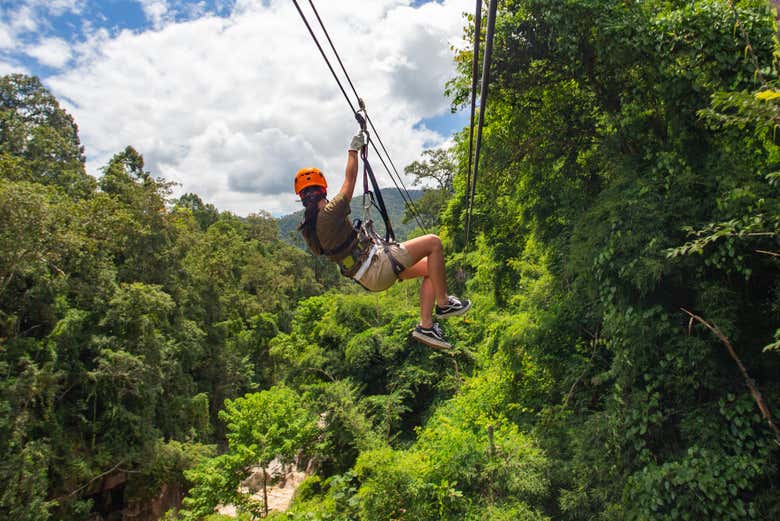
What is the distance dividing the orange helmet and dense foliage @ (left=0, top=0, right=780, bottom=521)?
3300 millimetres

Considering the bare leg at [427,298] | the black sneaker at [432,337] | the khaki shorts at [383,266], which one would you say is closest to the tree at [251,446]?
the black sneaker at [432,337]

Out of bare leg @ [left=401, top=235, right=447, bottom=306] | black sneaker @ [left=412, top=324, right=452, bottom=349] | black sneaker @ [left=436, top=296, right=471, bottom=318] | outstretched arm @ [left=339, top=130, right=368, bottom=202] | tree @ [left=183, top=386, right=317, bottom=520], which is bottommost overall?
tree @ [left=183, top=386, right=317, bottom=520]

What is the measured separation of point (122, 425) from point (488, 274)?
12127 mm

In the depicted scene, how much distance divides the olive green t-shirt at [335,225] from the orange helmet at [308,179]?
0.27 m

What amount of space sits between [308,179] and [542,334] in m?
5.03

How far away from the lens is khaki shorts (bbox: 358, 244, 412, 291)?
3.58 m

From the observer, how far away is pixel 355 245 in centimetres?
354

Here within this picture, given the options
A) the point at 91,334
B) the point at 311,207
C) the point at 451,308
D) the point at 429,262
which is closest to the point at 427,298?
the point at 451,308

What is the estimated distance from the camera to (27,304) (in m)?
12.1

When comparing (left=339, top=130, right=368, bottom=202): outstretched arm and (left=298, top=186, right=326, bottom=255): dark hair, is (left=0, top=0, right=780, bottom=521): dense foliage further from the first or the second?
(left=298, top=186, right=326, bottom=255): dark hair

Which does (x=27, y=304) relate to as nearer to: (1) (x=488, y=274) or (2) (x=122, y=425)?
(2) (x=122, y=425)

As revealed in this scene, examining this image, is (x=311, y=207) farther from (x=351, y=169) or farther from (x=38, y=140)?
(x=38, y=140)

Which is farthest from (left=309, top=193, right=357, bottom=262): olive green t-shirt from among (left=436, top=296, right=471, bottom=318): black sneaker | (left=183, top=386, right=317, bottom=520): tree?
(left=183, top=386, right=317, bottom=520): tree

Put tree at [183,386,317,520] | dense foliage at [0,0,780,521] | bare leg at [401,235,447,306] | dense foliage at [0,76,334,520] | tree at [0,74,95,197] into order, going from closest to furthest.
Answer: bare leg at [401,235,447,306] → dense foliage at [0,0,780,521] → tree at [183,386,317,520] → dense foliage at [0,76,334,520] → tree at [0,74,95,197]
